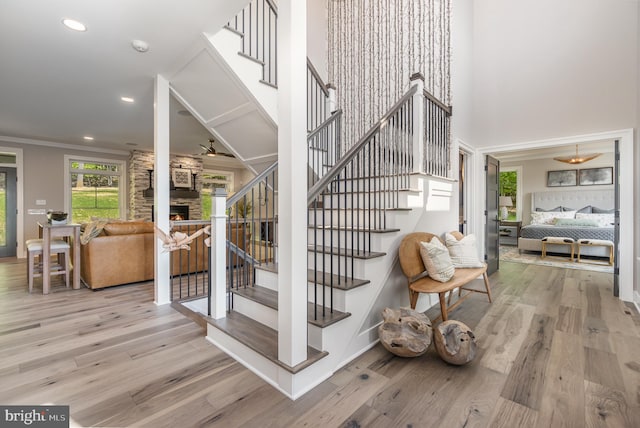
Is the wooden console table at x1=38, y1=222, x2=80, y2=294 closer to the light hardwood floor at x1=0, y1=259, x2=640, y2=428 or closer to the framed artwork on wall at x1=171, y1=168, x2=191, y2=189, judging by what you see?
the light hardwood floor at x1=0, y1=259, x2=640, y2=428

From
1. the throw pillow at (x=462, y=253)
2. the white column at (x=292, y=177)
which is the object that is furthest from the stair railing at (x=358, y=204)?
the throw pillow at (x=462, y=253)

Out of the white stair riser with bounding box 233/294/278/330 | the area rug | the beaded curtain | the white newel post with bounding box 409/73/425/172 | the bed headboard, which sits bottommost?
the area rug

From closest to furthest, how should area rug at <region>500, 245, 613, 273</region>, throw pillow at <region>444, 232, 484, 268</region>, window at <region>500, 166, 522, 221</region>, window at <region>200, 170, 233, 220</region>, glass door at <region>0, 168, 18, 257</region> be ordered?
throw pillow at <region>444, 232, 484, 268</region> < area rug at <region>500, 245, 613, 273</region> < glass door at <region>0, 168, 18, 257</region> < window at <region>500, 166, 522, 221</region> < window at <region>200, 170, 233, 220</region>

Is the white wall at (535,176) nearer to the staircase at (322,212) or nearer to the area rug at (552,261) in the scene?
the area rug at (552,261)

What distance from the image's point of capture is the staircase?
191cm

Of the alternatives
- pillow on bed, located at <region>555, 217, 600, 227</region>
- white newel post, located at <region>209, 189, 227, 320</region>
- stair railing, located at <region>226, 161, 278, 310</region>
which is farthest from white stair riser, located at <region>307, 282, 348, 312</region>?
pillow on bed, located at <region>555, 217, 600, 227</region>

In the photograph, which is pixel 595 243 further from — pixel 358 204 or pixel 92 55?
pixel 92 55

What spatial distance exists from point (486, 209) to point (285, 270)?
4374mm

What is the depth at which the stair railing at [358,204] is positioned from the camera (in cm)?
213

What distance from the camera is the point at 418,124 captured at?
2957 mm

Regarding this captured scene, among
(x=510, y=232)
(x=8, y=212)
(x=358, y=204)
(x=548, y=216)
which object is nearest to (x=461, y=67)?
(x=358, y=204)

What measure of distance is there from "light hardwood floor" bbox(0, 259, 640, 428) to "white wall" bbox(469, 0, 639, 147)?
102 inches

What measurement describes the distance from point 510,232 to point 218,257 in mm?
A: 8701

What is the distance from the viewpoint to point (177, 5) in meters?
2.13
